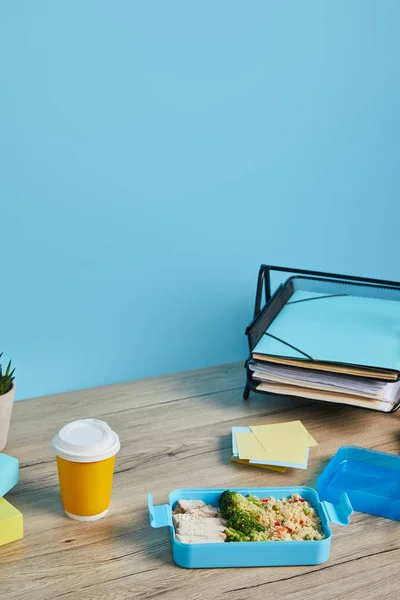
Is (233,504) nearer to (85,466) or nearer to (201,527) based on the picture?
(201,527)

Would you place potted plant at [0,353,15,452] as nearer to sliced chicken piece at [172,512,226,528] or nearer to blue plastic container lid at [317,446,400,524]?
sliced chicken piece at [172,512,226,528]

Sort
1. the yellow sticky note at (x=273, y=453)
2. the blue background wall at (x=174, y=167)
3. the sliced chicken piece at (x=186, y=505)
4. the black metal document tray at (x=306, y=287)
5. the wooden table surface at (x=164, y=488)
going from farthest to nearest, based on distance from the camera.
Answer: the black metal document tray at (x=306, y=287) < the blue background wall at (x=174, y=167) < the yellow sticky note at (x=273, y=453) < the sliced chicken piece at (x=186, y=505) < the wooden table surface at (x=164, y=488)

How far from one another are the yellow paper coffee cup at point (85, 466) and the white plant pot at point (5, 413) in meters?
0.17

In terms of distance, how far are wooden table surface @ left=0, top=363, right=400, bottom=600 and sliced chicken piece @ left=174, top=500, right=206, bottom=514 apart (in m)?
0.03

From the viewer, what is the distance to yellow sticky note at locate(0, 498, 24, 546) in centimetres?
90

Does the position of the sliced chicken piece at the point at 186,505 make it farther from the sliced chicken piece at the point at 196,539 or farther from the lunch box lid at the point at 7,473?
the lunch box lid at the point at 7,473

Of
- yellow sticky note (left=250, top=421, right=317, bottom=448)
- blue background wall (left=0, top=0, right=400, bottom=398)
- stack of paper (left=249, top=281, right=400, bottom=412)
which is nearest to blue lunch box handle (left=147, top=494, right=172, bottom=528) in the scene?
yellow sticky note (left=250, top=421, right=317, bottom=448)

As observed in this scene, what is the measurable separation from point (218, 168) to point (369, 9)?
0.41 m

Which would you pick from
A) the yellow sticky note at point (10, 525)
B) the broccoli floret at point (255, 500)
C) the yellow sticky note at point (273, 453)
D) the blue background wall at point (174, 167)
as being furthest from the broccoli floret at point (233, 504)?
the blue background wall at point (174, 167)

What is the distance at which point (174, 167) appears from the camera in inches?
51.3

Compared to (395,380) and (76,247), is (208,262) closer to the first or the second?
(76,247)

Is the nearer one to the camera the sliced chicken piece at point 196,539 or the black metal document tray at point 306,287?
the sliced chicken piece at point 196,539

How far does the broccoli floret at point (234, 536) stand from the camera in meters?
0.89

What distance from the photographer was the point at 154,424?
3.97 ft
